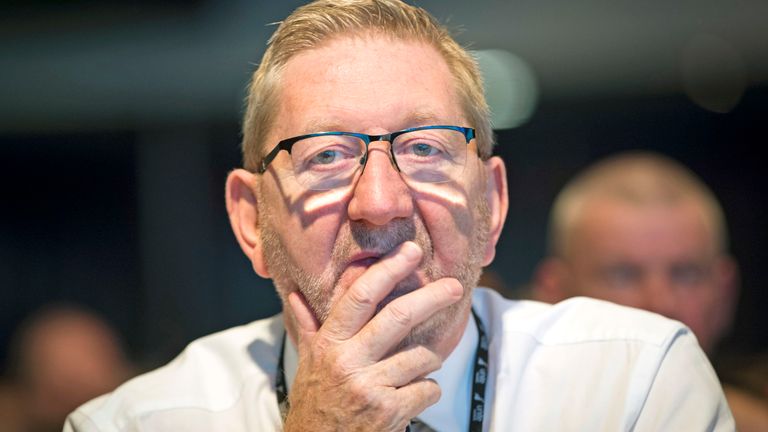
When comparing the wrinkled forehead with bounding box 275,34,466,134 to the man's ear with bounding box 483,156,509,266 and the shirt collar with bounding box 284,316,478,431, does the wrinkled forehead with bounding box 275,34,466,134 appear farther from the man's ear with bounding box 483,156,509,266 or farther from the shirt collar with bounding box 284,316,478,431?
the shirt collar with bounding box 284,316,478,431

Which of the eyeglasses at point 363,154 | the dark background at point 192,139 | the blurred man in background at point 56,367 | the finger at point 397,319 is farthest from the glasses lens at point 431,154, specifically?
the blurred man in background at point 56,367

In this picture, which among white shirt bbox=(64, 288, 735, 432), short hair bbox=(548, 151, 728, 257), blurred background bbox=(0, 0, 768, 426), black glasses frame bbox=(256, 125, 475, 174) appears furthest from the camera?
blurred background bbox=(0, 0, 768, 426)

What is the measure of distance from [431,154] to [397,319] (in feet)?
1.10

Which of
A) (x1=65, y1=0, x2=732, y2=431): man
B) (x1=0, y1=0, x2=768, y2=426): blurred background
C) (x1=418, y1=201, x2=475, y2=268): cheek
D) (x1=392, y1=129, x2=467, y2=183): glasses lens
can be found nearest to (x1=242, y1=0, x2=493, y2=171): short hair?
(x1=65, y1=0, x2=732, y2=431): man

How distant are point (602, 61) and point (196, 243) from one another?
177cm

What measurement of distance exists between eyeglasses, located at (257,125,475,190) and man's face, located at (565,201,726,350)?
97 cm

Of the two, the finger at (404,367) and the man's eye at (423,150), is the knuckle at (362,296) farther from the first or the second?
the man's eye at (423,150)

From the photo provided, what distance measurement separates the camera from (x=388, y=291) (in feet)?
4.50

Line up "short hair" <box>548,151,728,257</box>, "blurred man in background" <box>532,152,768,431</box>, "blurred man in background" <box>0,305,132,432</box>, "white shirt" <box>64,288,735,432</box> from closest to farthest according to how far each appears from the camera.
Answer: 1. "white shirt" <box>64,288,735,432</box>
2. "blurred man in background" <box>532,152,768,431</box>
3. "short hair" <box>548,151,728,257</box>
4. "blurred man in background" <box>0,305,132,432</box>

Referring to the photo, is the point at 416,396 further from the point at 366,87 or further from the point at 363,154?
the point at 366,87

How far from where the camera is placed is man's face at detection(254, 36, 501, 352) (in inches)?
55.9

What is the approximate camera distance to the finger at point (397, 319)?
1.34 m

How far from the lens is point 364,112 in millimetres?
1454

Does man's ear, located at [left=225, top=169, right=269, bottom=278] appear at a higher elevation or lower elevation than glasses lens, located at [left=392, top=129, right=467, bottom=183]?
lower
